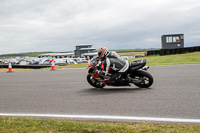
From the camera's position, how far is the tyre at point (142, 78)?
7770 millimetres

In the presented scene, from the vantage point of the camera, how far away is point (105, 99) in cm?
651

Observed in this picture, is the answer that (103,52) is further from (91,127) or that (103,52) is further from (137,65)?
(91,127)

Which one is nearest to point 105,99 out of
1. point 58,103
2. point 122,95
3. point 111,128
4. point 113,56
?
point 122,95

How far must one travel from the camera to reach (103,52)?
7.75 metres

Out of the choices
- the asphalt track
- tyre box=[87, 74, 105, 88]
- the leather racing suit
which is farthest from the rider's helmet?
the asphalt track

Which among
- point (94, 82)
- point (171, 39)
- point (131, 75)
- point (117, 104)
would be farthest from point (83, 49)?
point (117, 104)

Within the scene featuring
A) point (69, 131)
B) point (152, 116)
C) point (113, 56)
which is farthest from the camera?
point (113, 56)

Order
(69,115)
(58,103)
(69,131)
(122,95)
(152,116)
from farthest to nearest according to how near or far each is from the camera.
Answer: (122,95)
(58,103)
(69,115)
(152,116)
(69,131)

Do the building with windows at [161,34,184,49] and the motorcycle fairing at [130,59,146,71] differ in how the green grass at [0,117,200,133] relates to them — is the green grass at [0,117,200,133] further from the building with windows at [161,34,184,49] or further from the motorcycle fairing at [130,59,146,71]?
the building with windows at [161,34,184,49]

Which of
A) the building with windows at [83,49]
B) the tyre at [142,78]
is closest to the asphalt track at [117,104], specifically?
the tyre at [142,78]

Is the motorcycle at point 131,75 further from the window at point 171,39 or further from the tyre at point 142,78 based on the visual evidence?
the window at point 171,39

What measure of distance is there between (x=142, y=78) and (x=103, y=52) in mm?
1639

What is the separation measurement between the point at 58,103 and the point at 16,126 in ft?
6.95

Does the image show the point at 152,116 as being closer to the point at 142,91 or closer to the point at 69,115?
the point at 69,115
